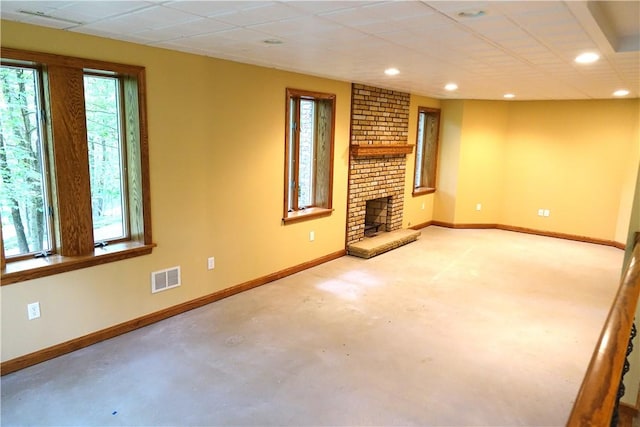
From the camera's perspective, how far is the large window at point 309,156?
492 centimetres

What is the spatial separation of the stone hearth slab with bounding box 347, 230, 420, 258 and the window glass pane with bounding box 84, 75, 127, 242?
10.2 ft

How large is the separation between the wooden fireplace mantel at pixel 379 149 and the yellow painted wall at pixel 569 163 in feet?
7.34

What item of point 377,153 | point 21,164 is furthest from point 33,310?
point 377,153

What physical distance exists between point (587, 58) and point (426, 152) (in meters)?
4.52

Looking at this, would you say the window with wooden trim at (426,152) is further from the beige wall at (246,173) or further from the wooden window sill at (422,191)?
the beige wall at (246,173)

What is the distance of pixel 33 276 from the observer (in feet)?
9.44

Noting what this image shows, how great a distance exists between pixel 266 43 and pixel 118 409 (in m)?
2.57

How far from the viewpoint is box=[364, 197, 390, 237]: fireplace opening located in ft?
22.3

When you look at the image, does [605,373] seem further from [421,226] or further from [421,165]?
[421,165]

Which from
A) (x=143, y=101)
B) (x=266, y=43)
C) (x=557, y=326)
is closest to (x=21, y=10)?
(x=143, y=101)

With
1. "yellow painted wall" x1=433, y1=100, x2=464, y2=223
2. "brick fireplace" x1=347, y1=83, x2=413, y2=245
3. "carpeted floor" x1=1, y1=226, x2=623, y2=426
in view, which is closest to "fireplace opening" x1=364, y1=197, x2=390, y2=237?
"brick fireplace" x1=347, y1=83, x2=413, y2=245

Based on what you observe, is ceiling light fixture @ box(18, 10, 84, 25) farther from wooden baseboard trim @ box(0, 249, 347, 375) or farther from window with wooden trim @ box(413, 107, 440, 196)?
window with wooden trim @ box(413, 107, 440, 196)

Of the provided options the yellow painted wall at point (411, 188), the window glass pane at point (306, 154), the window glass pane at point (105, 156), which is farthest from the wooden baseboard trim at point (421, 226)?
the window glass pane at point (105, 156)

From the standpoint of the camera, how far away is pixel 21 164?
290cm
